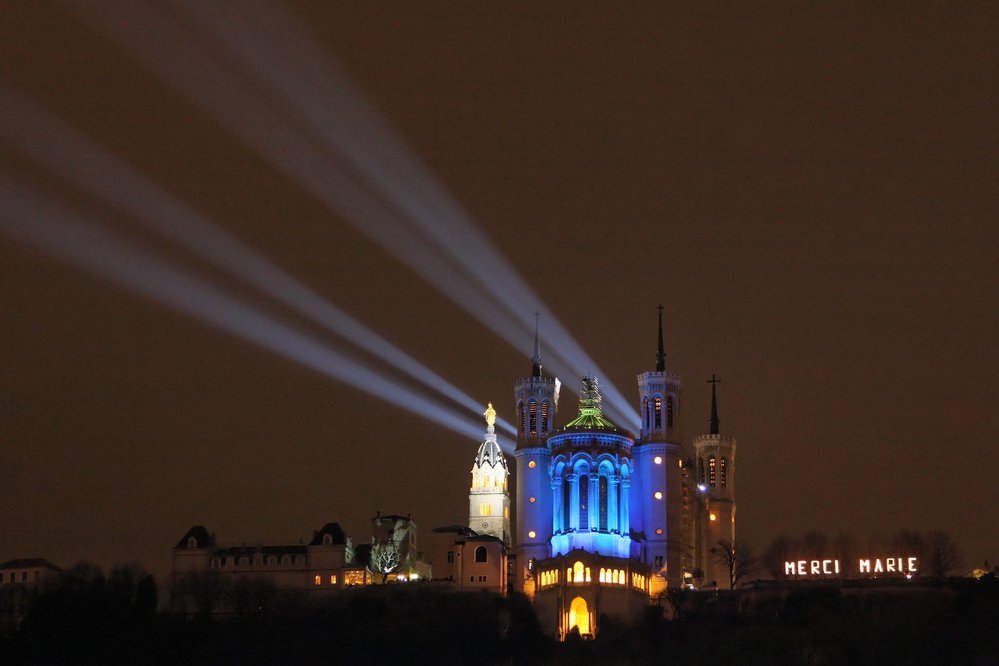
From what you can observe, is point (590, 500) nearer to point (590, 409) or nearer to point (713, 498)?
point (590, 409)

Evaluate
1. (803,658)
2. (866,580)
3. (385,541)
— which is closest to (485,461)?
(385,541)

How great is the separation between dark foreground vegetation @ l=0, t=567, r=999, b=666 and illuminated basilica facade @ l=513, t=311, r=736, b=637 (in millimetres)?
2794

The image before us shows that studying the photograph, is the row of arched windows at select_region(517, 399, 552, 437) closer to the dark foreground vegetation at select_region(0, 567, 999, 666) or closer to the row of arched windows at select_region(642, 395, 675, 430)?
the row of arched windows at select_region(642, 395, 675, 430)

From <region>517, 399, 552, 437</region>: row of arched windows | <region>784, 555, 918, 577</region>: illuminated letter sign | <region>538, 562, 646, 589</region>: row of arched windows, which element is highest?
<region>517, 399, 552, 437</region>: row of arched windows

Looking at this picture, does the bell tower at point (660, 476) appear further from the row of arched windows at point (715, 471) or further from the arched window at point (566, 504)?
the row of arched windows at point (715, 471)

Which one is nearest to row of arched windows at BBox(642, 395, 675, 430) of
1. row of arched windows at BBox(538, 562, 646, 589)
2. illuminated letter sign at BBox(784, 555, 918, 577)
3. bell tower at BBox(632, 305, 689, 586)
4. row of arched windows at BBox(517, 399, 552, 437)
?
bell tower at BBox(632, 305, 689, 586)

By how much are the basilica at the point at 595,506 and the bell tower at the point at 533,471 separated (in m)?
0.07

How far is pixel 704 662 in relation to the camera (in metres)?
110

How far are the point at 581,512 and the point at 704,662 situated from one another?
23296 millimetres

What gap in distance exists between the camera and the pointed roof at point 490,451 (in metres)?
156

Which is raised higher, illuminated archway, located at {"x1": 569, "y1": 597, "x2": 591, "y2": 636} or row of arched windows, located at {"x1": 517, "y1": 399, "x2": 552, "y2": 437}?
row of arched windows, located at {"x1": 517, "y1": 399, "x2": 552, "y2": 437}

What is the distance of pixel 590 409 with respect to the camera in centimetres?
13588

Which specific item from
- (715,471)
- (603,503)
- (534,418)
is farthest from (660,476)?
(715,471)

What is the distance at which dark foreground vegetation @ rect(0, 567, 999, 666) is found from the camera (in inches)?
4363
